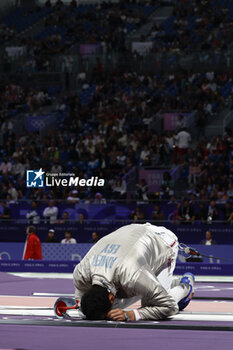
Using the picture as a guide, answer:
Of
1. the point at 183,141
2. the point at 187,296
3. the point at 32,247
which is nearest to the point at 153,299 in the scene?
the point at 187,296

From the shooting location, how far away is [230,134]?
24.4 meters

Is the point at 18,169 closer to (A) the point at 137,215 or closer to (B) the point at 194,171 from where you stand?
(B) the point at 194,171

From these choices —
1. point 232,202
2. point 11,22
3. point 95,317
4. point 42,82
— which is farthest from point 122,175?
point 11,22

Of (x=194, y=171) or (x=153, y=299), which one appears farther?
(x=194, y=171)

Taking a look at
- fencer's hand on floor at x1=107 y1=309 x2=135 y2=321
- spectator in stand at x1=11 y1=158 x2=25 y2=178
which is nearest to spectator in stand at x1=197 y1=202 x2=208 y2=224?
spectator in stand at x1=11 y1=158 x2=25 y2=178

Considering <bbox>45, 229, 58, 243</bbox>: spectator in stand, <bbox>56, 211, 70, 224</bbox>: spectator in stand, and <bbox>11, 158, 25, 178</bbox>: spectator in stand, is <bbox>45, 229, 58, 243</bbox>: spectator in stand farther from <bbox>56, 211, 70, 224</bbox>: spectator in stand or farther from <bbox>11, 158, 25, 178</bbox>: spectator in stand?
<bbox>11, 158, 25, 178</bbox>: spectator in stand

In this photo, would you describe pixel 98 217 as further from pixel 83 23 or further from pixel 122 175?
pixel 83 23

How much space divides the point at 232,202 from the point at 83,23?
71.1ft

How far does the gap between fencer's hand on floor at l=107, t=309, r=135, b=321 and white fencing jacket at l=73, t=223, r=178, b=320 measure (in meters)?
0.15

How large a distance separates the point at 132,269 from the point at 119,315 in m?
0.46

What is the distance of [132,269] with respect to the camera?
22.7 ft

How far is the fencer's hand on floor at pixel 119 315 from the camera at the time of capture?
6.84 meters

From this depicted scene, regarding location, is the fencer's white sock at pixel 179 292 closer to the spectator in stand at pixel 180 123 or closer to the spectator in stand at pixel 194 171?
the spectator in stand at pixel 194 171

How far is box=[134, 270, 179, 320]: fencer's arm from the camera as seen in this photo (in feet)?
22.6
